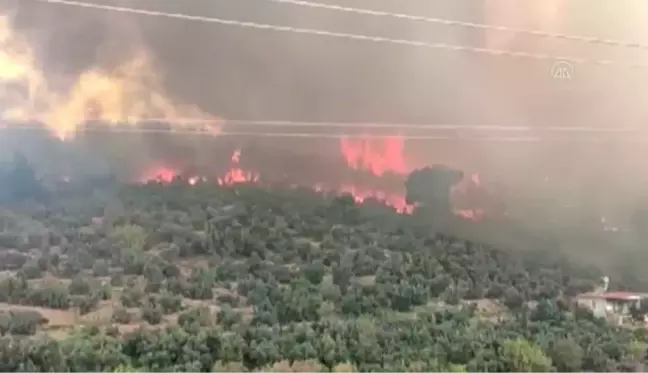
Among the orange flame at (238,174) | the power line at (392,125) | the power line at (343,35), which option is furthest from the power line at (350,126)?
the power line at (343,35)

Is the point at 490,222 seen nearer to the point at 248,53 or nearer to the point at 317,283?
the point at 317,283

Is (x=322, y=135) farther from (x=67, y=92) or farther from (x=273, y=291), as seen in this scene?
(x=67, y=92)

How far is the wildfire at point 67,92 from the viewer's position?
2715 millimetres

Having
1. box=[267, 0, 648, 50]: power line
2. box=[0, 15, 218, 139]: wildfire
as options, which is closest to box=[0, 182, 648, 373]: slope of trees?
box=[0, 15, 218, 139]: wildfire

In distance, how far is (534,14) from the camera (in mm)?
3330

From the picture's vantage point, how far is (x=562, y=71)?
3.39 m

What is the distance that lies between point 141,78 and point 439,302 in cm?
128

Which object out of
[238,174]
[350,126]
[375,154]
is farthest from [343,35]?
[238,174]

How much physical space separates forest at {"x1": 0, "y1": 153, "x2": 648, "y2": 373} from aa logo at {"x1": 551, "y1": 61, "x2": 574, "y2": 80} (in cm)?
71

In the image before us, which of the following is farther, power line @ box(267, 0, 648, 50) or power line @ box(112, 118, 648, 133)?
power line @ box(267, 0, 648, 50)

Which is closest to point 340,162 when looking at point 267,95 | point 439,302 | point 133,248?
point 267,95

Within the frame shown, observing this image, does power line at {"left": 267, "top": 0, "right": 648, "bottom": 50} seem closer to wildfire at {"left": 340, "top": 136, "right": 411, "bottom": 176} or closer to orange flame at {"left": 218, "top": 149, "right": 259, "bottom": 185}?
wildfire at {"left": 340, "top": 136, "right": 411, "bottom": 176}

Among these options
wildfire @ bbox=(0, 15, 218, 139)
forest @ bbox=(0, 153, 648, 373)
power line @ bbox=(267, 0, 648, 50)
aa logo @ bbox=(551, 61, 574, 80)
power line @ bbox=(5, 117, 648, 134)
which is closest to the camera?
forest @ bbox=(0, 153, 648, 373)

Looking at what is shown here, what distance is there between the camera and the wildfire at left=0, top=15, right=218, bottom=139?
8.91ft
